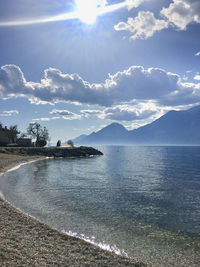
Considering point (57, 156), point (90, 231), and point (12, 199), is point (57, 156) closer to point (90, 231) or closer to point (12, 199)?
point (12, 199)

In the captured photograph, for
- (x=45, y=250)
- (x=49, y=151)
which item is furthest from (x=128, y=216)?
(x=49, y=151)

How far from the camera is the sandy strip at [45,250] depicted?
36.1 feet

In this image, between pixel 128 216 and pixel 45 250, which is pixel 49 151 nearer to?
pixel 128 216

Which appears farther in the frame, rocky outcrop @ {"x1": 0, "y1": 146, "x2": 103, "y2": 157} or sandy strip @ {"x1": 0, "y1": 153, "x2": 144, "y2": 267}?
rocky outcrop @ {"x1": 0, "y1": 146, "x2": 103, "y2": 157}

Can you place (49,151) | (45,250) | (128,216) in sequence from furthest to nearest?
(49,151)
(128,216)
(45,250)

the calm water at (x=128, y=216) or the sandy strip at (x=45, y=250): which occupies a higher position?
the sandy strip at (x=45, y=250)

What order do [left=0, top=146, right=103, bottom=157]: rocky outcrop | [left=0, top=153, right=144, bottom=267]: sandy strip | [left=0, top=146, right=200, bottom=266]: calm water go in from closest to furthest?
[left=0, top=153, right=144, bottom=267]: sandy strip, [left=0, top=146, right=200, bottom=266]: calm water, [left=0, top=146, right=103, bottom=157]: rocky outcrop

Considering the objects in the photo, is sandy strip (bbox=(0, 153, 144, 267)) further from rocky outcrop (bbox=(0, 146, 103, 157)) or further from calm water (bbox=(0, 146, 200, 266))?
rocky outcrop (bbox=(0, 146, 103, 157))

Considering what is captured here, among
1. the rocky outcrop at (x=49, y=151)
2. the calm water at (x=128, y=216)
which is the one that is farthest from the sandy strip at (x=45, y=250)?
the rocky outcrop at (x=49, y=151)

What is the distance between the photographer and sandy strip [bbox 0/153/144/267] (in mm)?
11014

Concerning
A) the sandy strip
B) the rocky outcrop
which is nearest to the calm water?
the sandy strip

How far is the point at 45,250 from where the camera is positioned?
1241 cm

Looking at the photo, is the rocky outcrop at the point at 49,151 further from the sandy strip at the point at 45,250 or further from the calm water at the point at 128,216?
the sandy strip at the point at 45,250

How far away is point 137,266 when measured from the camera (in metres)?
11.5
